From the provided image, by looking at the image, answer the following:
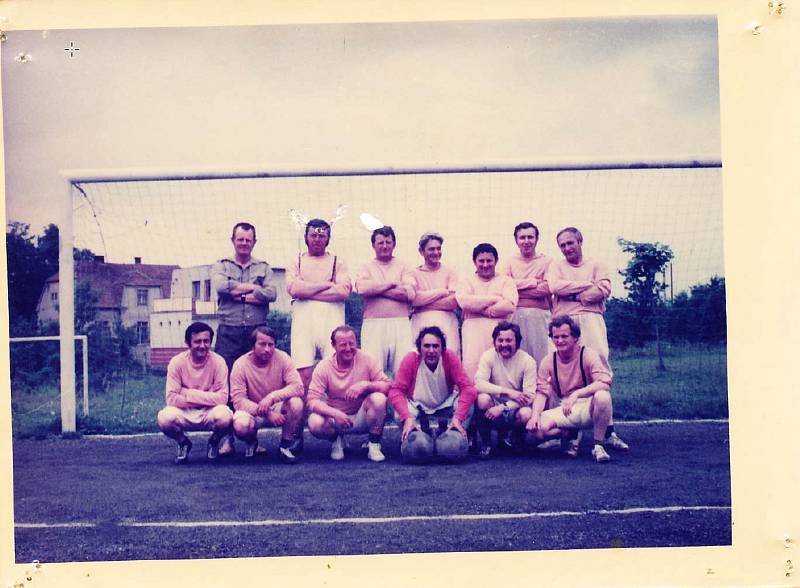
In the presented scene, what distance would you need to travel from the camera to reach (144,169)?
4.39 m

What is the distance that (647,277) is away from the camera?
4.49 metres

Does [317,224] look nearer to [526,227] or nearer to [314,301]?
[314,301]

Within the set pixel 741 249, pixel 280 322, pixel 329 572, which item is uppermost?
pixel 741 249

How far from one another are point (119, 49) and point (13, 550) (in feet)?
7.58

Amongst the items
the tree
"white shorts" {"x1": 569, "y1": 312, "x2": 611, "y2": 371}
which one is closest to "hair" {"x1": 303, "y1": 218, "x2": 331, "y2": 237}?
"white shorts" {"x1": 569, "y1": 312, "x2": 611, "y2": 371}

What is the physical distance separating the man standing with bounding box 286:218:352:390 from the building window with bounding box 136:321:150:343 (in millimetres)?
691

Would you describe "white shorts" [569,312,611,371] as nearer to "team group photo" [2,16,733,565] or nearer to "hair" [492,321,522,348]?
"team group photo" [2,16,733,565]

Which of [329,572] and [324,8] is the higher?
[324,8]

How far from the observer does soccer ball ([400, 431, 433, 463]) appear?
437cm

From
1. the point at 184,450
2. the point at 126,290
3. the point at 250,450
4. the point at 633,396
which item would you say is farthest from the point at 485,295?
the point at 126,290

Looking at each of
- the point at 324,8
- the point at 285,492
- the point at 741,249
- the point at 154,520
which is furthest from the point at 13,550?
the point at 741,249

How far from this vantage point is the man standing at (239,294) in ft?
14.6

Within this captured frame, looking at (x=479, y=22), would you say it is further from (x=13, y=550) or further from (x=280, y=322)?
(x=13, y=550)

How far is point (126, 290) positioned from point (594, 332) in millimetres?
2231
